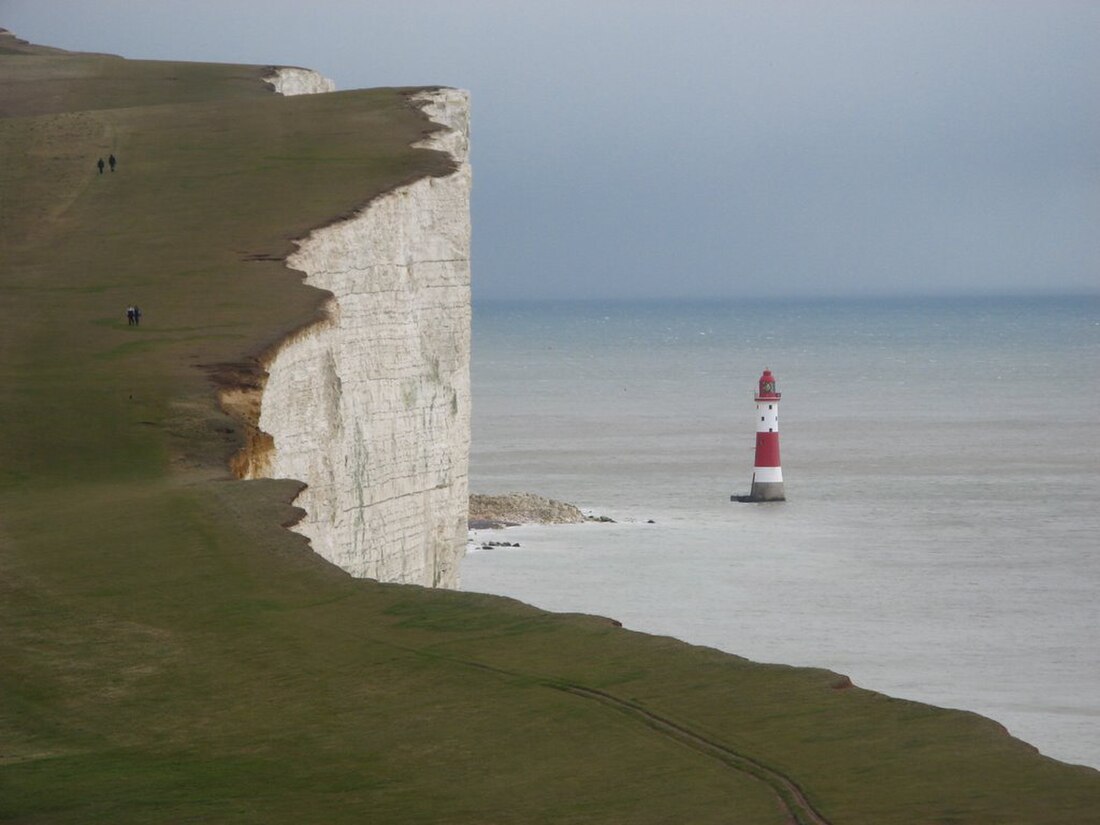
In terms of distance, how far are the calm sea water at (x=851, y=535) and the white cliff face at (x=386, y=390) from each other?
452 centimetres

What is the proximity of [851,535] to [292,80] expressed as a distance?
23.5 metres

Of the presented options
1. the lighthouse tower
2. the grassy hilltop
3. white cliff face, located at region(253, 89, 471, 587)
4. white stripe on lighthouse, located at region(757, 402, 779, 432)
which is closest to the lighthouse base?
the lighthouse tower

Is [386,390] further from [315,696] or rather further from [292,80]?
[292,80]

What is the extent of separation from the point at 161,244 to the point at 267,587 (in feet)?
57.3

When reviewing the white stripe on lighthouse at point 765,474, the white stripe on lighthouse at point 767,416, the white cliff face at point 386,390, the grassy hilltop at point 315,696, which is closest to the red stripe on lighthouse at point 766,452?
the white stripe on lighthouse at point 765,474

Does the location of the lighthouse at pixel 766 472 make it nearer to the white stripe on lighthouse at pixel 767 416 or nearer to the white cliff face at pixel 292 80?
the white stripe on lighthouse at pixel 767 416

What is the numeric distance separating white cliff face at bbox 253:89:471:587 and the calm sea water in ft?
14.8

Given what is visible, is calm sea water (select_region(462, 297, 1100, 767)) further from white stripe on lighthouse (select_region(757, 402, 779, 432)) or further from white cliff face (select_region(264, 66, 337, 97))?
white cliff face (select_region(264, 66, 337, 97))

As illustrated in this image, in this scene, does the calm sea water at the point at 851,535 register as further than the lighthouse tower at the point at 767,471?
No

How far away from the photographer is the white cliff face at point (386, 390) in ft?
78.8

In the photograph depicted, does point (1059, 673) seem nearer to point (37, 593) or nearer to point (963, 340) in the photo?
point (37, 593)

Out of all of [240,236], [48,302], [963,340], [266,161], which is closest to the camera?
[48,302]

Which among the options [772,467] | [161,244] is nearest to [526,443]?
[772,467]

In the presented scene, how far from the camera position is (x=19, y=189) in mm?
36969
